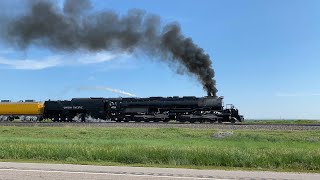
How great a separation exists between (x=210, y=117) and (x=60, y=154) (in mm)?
27640

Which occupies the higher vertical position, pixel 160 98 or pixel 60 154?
pixel 160 98

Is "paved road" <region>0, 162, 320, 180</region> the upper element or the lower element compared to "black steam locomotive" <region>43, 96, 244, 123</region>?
lower

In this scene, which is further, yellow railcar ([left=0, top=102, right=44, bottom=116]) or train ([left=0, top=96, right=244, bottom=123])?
yellow railcar ([left=0, top=102, right=44, bottom=116])

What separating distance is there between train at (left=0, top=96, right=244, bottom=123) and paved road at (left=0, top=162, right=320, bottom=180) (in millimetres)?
30876

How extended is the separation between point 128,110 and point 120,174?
36097mm

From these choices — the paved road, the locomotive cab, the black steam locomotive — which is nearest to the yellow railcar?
the black steam locomotive

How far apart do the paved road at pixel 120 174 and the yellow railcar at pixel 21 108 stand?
4420cm

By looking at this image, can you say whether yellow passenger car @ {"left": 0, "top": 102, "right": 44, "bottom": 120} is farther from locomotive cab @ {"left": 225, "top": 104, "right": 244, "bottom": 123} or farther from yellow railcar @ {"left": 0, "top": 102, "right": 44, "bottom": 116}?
locomotive cab @ {"left": 225, "top": 104, "right": 244, "bottom": 123}

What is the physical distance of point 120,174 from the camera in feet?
33.9

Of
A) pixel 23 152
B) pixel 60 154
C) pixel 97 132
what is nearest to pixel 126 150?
pixel 60 154

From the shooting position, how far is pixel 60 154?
50.2ft

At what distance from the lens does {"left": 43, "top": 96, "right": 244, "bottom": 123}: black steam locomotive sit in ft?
137

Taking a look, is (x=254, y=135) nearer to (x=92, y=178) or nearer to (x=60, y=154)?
(x=60, y=154)

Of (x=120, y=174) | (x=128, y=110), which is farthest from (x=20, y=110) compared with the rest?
(x=120, y=174)
